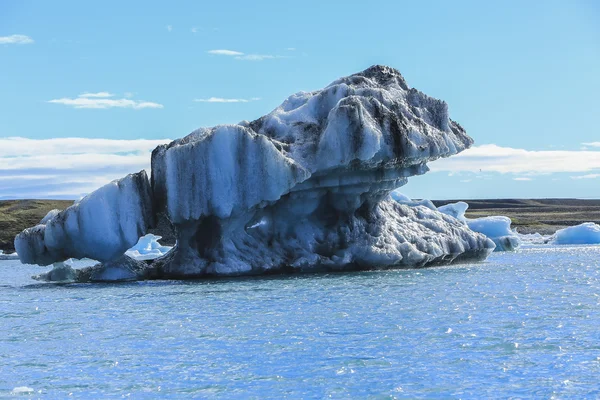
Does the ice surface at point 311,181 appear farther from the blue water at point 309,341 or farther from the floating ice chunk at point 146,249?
the floating ice chunk at point 146,249

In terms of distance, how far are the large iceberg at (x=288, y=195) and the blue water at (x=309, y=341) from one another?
241 centimetres

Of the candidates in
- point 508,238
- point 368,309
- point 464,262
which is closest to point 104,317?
point 368,309

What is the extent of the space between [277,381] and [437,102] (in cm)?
1826

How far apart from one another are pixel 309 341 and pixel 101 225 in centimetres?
1105

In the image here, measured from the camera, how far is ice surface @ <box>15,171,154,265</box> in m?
22.4

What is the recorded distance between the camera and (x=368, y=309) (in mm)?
15953

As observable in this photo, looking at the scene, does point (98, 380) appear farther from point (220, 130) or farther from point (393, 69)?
point (393, 69)

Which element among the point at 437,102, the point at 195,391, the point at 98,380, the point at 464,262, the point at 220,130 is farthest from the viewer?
the point at 464,262

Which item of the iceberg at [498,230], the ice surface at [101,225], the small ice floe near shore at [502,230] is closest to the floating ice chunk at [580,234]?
the small ice floe near shore at [502,230]

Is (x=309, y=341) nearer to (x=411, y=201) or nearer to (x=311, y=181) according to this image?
(x=311, y=181)

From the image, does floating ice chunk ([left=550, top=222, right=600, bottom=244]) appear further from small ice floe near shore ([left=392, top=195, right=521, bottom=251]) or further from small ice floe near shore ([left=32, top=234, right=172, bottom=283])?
small ice floe near shore ([left=32, top=234, right=172, bottom=283])

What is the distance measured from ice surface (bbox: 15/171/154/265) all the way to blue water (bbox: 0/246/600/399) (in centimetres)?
169

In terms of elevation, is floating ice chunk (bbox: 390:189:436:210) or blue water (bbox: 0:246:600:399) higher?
floating ice chunk (bbox: 390:189:436:210)

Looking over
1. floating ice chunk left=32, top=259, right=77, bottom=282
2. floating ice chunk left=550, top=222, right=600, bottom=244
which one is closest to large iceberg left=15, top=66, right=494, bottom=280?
floating ice chunk left=32, top=259, right=77, bottom=282
